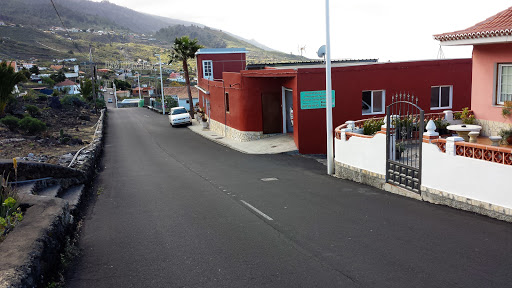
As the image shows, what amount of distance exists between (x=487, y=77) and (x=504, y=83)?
530 millimetres

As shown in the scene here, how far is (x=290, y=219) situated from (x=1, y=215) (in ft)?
18.7

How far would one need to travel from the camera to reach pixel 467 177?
9867mm

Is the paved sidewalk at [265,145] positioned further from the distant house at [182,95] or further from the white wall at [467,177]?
the distant house at [182,95]

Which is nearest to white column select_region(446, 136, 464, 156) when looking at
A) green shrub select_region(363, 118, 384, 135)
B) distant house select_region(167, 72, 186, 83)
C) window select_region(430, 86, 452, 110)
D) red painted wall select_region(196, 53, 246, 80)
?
green shrub select_region(363, 118, 384, 135)

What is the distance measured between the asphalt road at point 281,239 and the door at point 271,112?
1315 centimetres

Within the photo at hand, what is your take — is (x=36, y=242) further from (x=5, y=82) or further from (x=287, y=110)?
(x=5, y=82)

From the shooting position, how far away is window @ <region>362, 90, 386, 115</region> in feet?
74.9

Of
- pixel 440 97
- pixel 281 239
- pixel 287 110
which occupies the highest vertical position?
pixel 440 97

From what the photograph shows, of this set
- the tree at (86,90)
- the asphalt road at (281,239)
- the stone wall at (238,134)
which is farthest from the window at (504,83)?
the tree at (86,90)

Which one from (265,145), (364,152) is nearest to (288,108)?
(265,145)

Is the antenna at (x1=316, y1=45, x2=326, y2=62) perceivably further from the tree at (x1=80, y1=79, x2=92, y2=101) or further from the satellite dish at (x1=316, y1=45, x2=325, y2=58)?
the tree at (x1=80, y1=79, x2=92, y2=101)

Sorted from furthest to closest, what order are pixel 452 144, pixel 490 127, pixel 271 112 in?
pixel 271 112
pixel 490 127
pixel 452 144

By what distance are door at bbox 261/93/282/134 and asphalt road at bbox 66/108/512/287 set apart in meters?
13.1

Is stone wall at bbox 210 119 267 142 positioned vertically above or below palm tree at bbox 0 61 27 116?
below
